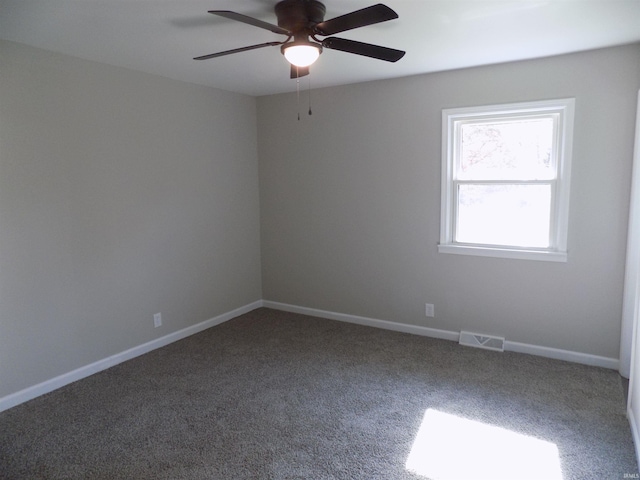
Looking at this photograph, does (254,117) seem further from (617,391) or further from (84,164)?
(617,391)

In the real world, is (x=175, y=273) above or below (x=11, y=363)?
above

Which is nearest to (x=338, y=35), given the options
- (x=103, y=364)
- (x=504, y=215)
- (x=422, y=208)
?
(x=422, y=208)

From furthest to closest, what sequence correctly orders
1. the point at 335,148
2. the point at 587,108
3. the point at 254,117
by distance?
the point at 254,117, the point at 335,148, the point at 587,108

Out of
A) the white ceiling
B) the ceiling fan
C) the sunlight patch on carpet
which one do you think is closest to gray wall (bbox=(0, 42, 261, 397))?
the white ceiling

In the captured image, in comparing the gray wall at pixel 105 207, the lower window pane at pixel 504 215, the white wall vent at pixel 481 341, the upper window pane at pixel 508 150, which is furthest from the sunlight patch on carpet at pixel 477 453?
the gray wall at pixel 105 207

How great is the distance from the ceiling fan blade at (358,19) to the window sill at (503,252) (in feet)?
7.73

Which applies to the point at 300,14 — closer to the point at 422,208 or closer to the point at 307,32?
the point at 307,32

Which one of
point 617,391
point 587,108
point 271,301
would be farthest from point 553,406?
point 271,301

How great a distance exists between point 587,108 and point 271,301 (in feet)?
12.0

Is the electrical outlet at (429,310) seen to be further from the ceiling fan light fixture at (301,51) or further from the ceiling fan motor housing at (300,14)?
the ceiling fan motor housing at (300,14)

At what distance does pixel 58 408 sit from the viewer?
291 centimetres

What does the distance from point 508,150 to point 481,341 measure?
169 centimetres

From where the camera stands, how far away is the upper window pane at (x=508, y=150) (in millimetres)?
3494

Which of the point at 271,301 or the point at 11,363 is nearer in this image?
the point at 11,363
